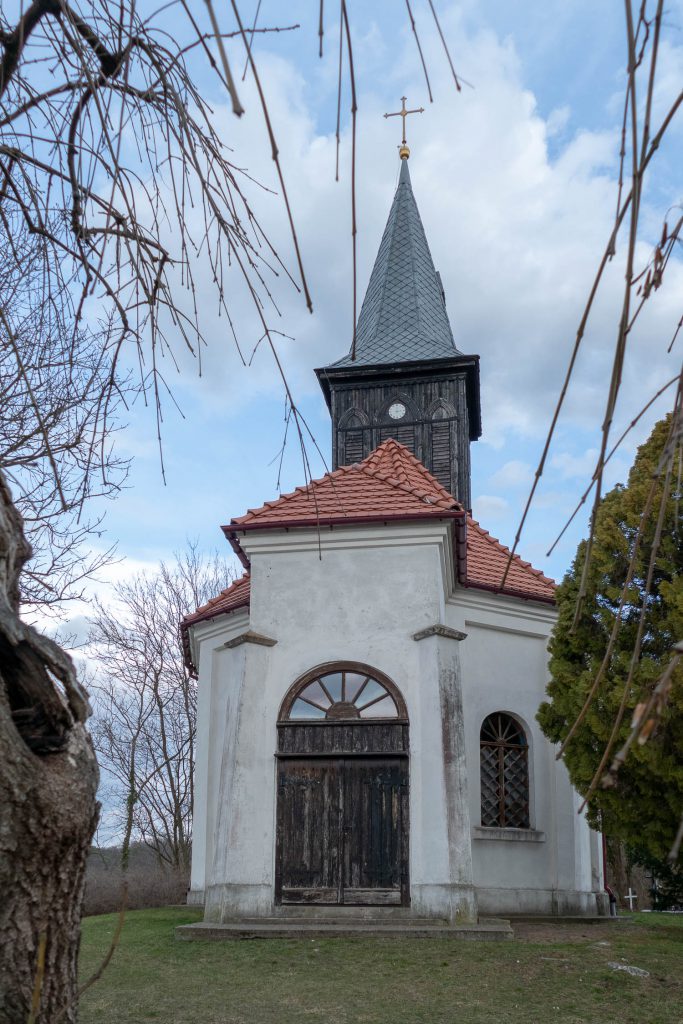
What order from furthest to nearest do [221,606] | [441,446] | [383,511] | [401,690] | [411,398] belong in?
[411,398]
[441,446]
[221,606]
[383,511]
[401,690]

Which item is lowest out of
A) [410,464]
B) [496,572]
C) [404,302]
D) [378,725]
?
[378,725]

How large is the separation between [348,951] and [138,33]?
9014 millimetres

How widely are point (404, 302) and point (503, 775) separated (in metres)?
15.6

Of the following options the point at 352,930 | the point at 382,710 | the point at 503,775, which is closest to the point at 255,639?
the point at 382,710

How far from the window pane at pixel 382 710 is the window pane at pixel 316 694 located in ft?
1.71

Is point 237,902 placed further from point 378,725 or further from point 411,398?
point 411,398

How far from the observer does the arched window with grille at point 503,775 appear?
13883 millimetres

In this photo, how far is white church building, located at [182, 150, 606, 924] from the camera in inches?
447

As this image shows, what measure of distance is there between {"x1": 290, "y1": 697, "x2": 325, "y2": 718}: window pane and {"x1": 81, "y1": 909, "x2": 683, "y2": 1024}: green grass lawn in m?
2.83

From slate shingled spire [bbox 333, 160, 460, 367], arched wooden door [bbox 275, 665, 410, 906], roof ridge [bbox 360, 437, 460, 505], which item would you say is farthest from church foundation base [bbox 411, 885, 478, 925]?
slate shingled spire [bbox 333, 160, 460, 367]

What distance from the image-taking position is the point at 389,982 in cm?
829

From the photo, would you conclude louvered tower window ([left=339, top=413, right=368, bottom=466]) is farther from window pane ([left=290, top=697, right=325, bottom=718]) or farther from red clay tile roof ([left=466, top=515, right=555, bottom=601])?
window pane ([left=290, top=697, right=325, bottom=718])

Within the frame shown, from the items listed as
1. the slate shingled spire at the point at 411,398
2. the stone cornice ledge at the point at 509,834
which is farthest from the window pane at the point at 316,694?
the slate shingled spire at the point at 411,398

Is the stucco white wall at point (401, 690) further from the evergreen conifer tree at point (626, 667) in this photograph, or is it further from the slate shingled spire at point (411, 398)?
the slate shingled spire at point (411, 398)
